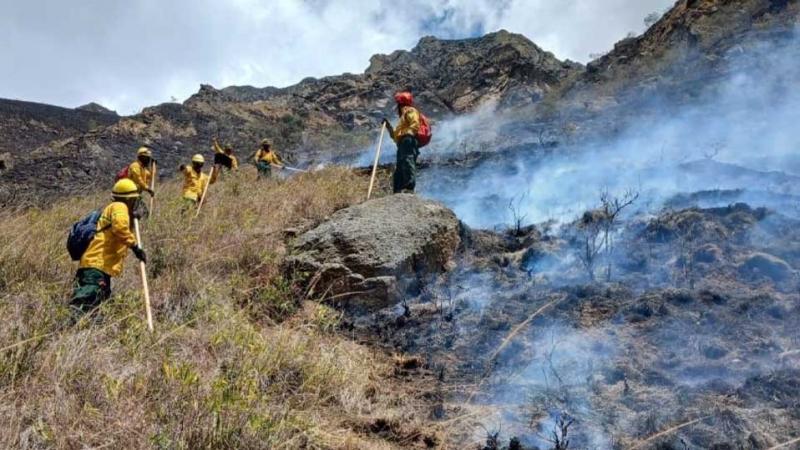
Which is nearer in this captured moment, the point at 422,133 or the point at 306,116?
the point at 422,133

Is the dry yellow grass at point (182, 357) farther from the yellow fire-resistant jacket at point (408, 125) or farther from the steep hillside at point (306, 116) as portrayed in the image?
the steep hillside at point (306, 116)

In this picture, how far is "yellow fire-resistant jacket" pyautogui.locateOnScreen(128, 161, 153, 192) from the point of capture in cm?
828

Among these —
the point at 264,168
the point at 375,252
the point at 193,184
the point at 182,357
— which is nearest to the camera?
the point at 182,357

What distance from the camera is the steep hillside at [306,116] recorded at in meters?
18.1

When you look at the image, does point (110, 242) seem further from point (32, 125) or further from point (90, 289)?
point (32, 125)

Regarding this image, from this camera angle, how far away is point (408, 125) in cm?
737

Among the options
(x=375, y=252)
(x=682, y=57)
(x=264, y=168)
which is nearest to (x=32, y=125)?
(x=264, y=168)

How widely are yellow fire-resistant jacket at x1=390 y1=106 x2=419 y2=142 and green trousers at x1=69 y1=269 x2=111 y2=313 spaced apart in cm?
379

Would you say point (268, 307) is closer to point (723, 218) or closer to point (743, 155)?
point (723, 218)

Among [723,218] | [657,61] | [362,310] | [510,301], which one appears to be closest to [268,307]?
[362,310]

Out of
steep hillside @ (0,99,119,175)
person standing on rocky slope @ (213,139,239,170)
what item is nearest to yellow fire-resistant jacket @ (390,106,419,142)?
person standing on rocky slope @ (213,139,239,170)

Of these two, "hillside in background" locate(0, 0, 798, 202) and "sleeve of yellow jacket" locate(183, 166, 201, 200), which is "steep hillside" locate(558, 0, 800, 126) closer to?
"hillside in background" locate(0, 0, 798, 202)

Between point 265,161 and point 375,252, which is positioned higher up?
point 265,161

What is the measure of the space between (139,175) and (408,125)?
376 centimetres
